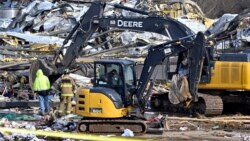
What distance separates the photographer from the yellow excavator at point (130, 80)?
57.0ft

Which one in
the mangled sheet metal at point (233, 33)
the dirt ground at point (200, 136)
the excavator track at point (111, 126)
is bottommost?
the dirt ground at point (200, 136)

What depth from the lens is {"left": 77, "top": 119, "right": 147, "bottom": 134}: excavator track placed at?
17219mm

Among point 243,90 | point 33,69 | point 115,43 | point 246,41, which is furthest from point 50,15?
point 243,90

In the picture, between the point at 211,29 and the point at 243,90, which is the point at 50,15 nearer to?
the point at 211,29

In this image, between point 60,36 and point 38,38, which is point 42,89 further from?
point 60,36

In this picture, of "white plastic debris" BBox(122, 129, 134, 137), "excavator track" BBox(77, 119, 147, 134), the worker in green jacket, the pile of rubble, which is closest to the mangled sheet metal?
the pile of rubble

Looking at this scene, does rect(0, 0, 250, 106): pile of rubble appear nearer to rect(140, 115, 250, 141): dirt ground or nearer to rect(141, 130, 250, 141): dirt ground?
rect(140, 115, 250, 141): dirt ground

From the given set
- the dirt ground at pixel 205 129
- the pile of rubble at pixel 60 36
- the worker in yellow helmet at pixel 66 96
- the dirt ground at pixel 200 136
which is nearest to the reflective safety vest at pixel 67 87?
the worker in yellow helmet at pixel 66 96

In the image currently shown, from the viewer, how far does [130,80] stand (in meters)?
17.9

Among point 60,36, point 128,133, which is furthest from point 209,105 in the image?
point 60,36

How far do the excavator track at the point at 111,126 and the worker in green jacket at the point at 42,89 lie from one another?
161 inches

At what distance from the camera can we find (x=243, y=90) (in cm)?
2141

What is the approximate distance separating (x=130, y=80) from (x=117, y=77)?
432 millimetres

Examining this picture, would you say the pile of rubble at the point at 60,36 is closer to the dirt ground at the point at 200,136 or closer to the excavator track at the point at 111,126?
the excavator track at the point at 111,126
